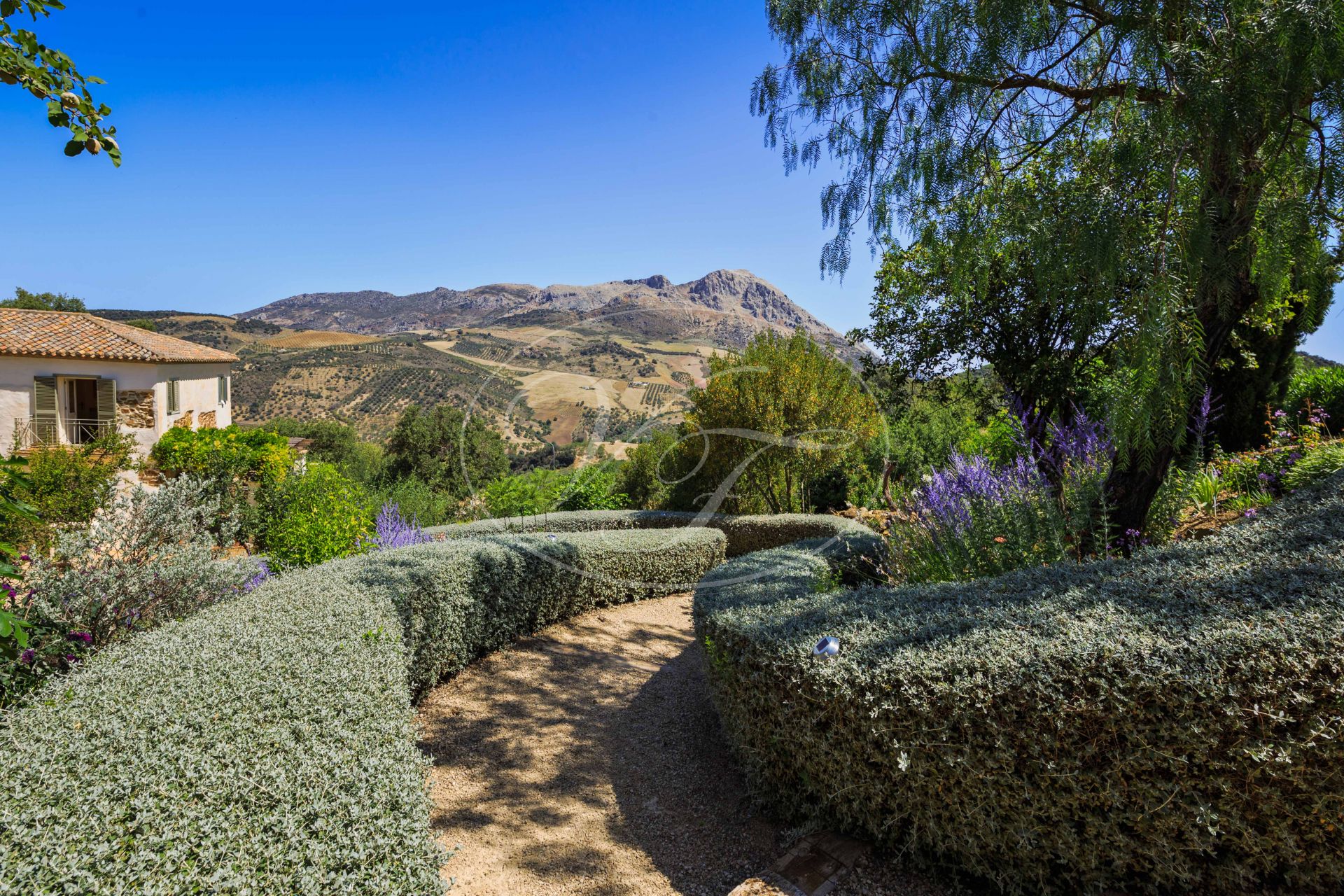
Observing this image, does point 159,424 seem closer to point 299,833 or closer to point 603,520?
point 603,520

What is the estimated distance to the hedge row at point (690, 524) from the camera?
809 centimetres

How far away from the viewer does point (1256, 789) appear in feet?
6.18

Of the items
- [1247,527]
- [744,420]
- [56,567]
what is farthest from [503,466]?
[1247,527]

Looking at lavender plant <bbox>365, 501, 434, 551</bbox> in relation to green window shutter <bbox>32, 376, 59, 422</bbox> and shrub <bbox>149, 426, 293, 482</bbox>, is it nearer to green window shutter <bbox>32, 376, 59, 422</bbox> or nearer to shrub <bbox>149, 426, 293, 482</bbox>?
shrub <bbox>149, 426, 293, 482</bbox>

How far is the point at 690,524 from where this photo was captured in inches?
390

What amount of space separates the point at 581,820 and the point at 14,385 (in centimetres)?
2026

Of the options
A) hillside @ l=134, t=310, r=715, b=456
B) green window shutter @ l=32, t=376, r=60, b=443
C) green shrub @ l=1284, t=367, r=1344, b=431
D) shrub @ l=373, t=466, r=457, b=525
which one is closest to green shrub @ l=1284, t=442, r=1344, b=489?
green shrub @ l=1284, t=367, r=1344, b=431

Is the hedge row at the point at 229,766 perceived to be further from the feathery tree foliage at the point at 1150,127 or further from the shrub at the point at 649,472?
the shrub at the point at 649,472

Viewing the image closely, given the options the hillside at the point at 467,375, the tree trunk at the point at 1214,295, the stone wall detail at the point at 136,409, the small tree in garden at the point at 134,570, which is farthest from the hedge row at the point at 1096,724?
the stone wall detail at the point at 136,409

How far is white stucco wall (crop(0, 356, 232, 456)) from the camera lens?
15.4 metres

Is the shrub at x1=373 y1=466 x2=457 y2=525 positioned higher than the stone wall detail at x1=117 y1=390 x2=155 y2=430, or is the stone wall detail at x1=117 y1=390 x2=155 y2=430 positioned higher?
the stone wall detail at x1=117 y1=390 x2=155 y2=430

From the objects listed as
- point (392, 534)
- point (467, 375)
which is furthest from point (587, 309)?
point (467, 375)

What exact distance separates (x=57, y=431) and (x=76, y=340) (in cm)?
248

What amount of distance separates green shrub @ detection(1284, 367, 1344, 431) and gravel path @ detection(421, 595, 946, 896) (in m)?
9.65
